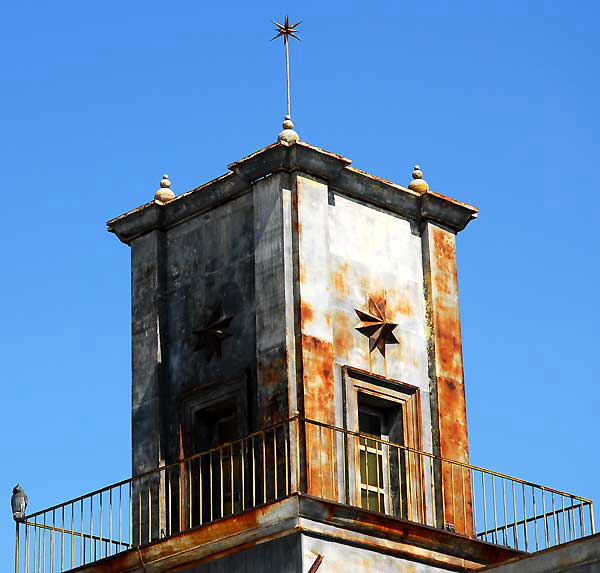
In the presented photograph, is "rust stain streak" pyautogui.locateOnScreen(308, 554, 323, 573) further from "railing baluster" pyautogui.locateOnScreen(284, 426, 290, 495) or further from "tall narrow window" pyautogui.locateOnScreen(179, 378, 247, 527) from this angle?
"tall narrow window" pyautogui.locateOnScreen(179, 378, 247, 527)

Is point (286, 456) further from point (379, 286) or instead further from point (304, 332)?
point (379, 286)

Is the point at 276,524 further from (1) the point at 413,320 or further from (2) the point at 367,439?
(1) the point at 413,320

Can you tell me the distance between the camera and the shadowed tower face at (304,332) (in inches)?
1394

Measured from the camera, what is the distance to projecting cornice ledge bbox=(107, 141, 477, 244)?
3647 centimetres

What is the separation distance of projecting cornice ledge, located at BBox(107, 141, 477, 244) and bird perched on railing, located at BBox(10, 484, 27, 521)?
17.1ft

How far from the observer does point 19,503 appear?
36.0 m

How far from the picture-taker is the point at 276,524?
110ft

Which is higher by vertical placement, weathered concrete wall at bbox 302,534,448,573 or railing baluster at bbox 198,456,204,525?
railing baluster at bbox 198,456,204,525

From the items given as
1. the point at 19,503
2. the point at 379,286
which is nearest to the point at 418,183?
the point at 379,286

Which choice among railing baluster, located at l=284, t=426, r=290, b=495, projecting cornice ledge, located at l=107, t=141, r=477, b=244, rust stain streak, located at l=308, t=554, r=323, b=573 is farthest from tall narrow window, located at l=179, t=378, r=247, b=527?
projecting cornice ledge, located at l=107, t=141, r=477, b=244

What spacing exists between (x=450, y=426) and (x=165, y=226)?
583 cm

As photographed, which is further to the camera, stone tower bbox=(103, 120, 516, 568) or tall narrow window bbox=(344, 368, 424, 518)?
tall narrow window bbox=(344, 368, 424, 518)

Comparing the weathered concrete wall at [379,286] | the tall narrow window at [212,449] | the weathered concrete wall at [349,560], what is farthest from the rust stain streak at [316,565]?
the weathered concrete wall at [379,286]

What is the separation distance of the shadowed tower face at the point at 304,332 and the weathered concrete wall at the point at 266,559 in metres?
1.07
